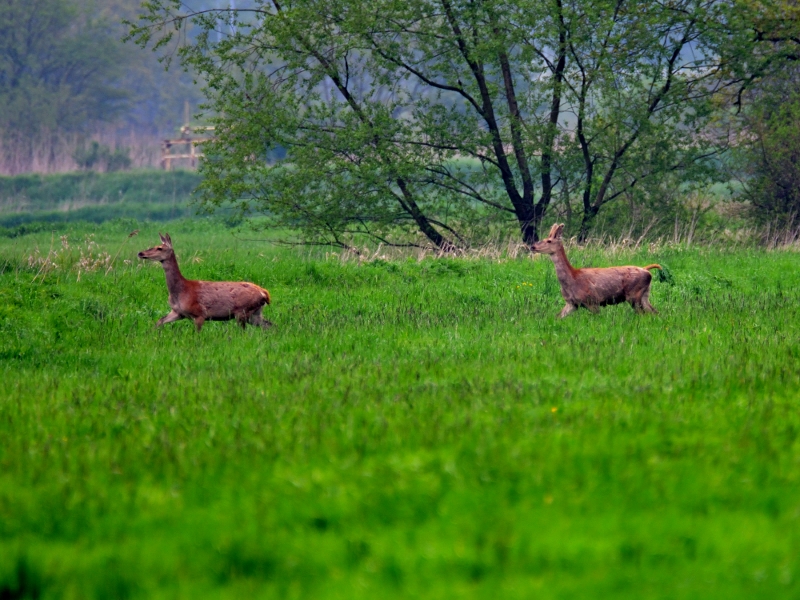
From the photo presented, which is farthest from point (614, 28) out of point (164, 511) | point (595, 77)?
point (164, 511)

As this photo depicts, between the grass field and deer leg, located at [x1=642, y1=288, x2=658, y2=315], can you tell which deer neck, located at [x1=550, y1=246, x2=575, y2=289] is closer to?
deer leg, located at [x1=642, y1=288, x2=658, y2=315]

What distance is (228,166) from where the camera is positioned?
21266mm

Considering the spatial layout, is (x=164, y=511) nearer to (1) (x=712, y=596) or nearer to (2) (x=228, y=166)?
(1) (x=712, y=596)

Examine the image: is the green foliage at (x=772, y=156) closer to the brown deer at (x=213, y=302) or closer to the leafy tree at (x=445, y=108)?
the leafy tree at (x=445, y=108)

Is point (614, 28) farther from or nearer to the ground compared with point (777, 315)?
farther from the ground

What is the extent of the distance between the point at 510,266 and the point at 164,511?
13.5 m

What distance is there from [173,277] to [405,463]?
7356mm

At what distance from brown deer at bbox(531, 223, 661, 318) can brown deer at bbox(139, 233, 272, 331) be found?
3.91 m

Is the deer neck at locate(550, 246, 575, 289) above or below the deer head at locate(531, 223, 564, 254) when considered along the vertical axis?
below

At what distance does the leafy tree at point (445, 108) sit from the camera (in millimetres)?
21266

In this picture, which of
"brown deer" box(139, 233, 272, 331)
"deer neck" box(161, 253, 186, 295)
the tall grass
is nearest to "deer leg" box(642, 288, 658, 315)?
"brown deer" box(139, 233, 272, 331)

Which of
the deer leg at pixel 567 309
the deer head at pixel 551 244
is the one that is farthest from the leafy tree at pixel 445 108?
the deer leg at pixel 567 309

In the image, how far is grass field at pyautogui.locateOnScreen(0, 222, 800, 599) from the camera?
426 cm

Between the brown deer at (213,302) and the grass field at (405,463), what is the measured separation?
2.45ft
